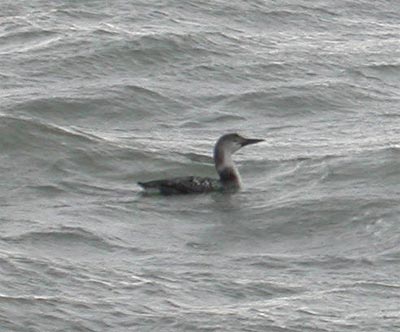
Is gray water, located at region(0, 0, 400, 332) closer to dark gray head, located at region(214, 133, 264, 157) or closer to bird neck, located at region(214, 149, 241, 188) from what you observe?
bird neck, located at region(214, 149, 241, 188)

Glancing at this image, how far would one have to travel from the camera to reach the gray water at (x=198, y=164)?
47.8 ft

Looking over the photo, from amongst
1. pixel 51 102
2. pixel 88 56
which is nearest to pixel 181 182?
pixel 51 102

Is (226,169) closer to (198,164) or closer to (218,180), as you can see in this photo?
(218,180)

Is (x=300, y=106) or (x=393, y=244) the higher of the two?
(x=300, y=106)

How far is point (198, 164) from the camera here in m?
20.3

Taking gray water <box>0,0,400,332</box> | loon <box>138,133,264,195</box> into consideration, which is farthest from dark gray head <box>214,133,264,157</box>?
gray water <box>0,0,400,332</box>

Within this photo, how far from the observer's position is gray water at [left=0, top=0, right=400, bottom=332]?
14578 millimetres

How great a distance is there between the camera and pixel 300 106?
23.1m

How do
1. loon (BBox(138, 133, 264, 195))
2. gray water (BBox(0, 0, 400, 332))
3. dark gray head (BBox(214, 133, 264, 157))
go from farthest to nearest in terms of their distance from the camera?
1. dark gray head (BBox(214, 133, 264, 157))
2. loon (BBox(138, 133, 264, 195))
3. gray water (BBox(0, 0, 400, 332))

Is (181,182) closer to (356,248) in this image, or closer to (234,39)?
(356,248)

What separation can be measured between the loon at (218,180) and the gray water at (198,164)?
0.16 metres

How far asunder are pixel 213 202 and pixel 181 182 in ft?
1.18

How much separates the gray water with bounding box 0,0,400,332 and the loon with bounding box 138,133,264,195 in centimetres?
16

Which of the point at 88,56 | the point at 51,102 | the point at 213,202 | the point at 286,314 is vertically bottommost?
the point at 286,314
